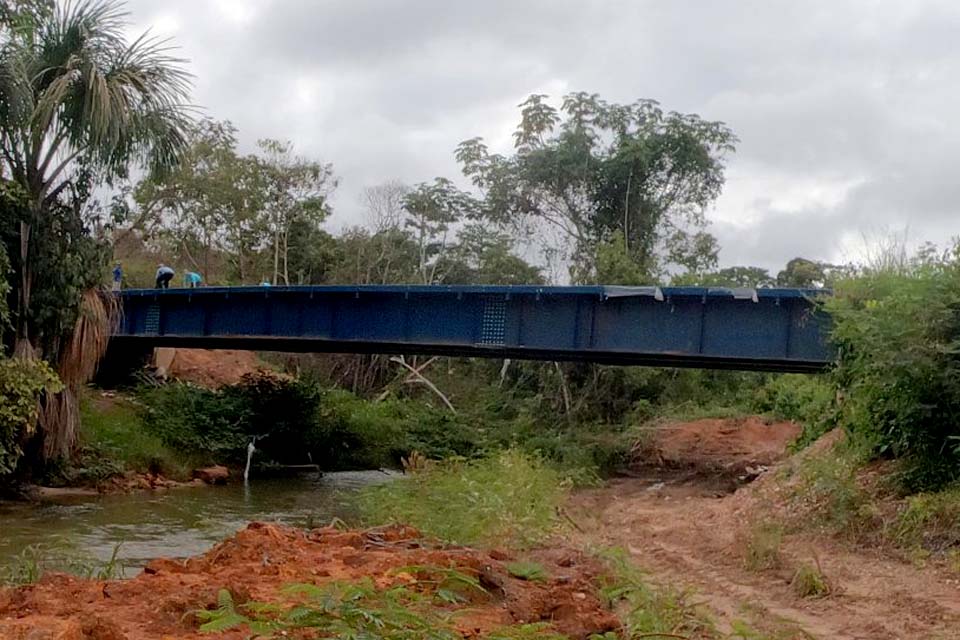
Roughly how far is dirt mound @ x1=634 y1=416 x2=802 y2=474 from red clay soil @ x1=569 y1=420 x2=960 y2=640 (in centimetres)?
1100

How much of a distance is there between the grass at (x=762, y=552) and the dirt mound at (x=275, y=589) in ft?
6.50

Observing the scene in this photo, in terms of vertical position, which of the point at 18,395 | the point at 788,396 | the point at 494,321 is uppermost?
the point at 494,321

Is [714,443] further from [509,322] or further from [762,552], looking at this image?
[762,552]

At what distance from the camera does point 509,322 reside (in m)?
23.2

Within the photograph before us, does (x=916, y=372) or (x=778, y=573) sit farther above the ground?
(x=916, y=372)

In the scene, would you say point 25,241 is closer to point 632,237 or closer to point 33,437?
point 33,437

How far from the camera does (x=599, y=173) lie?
1626 inches

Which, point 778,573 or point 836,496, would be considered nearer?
point 778,573

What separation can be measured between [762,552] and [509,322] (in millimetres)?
13655

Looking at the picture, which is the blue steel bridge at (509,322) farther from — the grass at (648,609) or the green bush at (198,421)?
the grass at (648,609)

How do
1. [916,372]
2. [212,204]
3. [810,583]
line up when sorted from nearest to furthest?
[810,583], [916,372], [212,204]

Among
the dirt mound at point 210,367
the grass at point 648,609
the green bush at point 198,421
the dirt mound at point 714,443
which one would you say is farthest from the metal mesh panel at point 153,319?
the grass at point 648,609

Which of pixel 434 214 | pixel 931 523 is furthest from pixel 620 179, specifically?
pixel 931 523

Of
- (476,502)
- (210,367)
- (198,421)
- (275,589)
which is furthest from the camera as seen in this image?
(210,367)
